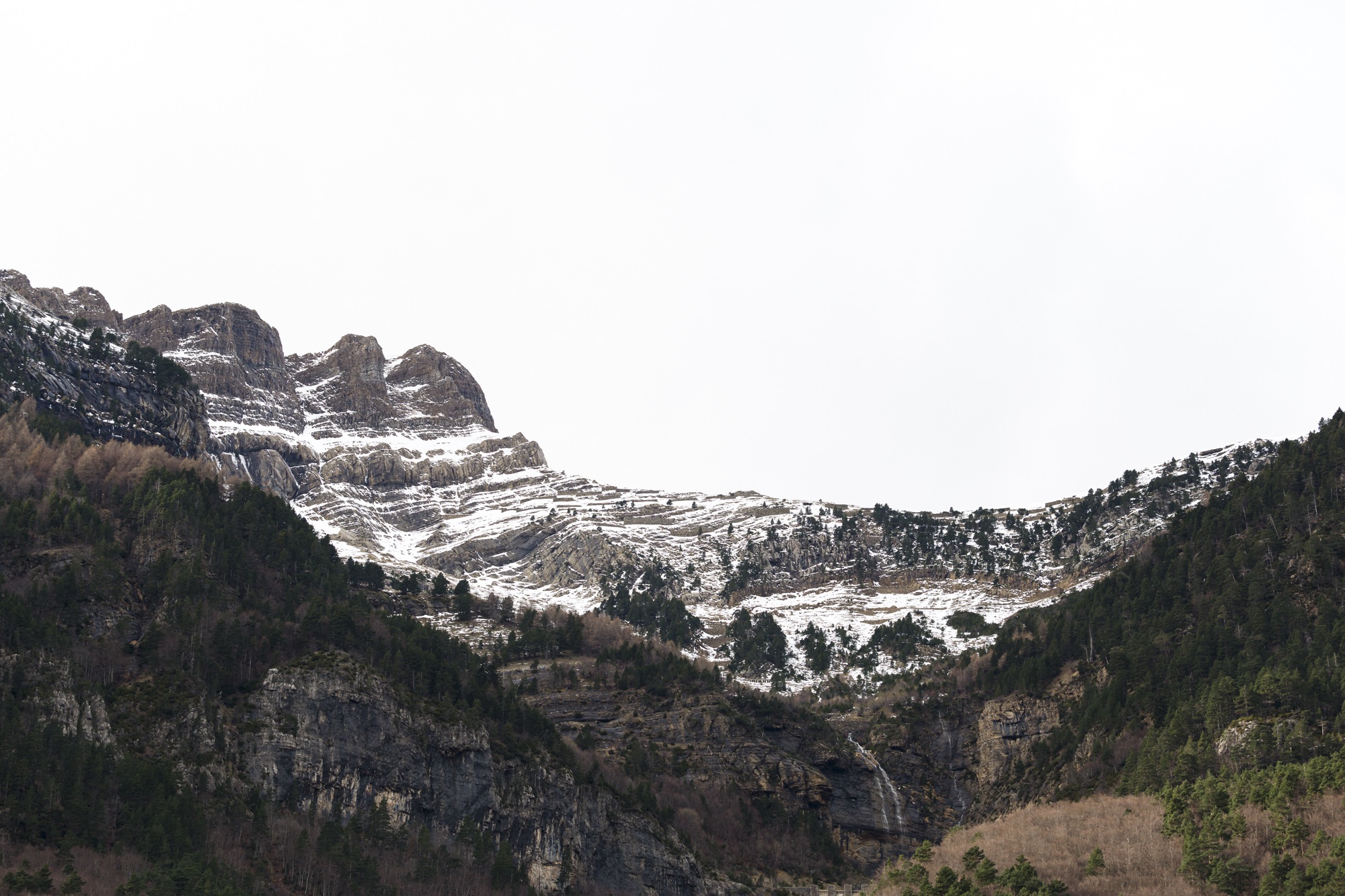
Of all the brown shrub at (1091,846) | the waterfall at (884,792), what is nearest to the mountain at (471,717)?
the waterfall at (884,792)

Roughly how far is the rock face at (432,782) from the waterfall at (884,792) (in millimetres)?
42798

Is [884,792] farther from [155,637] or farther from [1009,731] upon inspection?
[155,637]

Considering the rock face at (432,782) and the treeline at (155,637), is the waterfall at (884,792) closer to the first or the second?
the rock face at (432,782)

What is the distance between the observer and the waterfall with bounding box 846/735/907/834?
186 metres

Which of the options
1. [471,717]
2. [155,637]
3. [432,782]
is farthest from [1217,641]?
[155,637]

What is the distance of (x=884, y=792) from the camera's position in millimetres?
190500

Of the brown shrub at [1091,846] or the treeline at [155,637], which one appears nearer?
the brown shrub at [1091,846]

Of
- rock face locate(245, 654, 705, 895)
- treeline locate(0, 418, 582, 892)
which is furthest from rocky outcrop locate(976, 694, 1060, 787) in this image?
treeline locate(0, 418, 582, 892)

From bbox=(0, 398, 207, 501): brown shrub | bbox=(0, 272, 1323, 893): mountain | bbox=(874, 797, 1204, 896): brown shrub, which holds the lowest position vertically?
bbox=(874, 797, 1204, 896): brown shrub

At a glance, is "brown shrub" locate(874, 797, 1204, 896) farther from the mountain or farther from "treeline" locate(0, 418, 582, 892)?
"treeline" locate(0, 418, 582, 892)

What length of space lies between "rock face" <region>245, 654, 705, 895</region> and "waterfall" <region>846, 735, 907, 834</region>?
4280 centimetres

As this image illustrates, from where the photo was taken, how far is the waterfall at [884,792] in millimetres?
186500

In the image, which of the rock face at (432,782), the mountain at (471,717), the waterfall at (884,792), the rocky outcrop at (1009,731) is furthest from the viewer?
the waterfall at (884,792)

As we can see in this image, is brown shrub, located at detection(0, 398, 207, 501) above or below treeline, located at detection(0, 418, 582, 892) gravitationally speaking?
above
